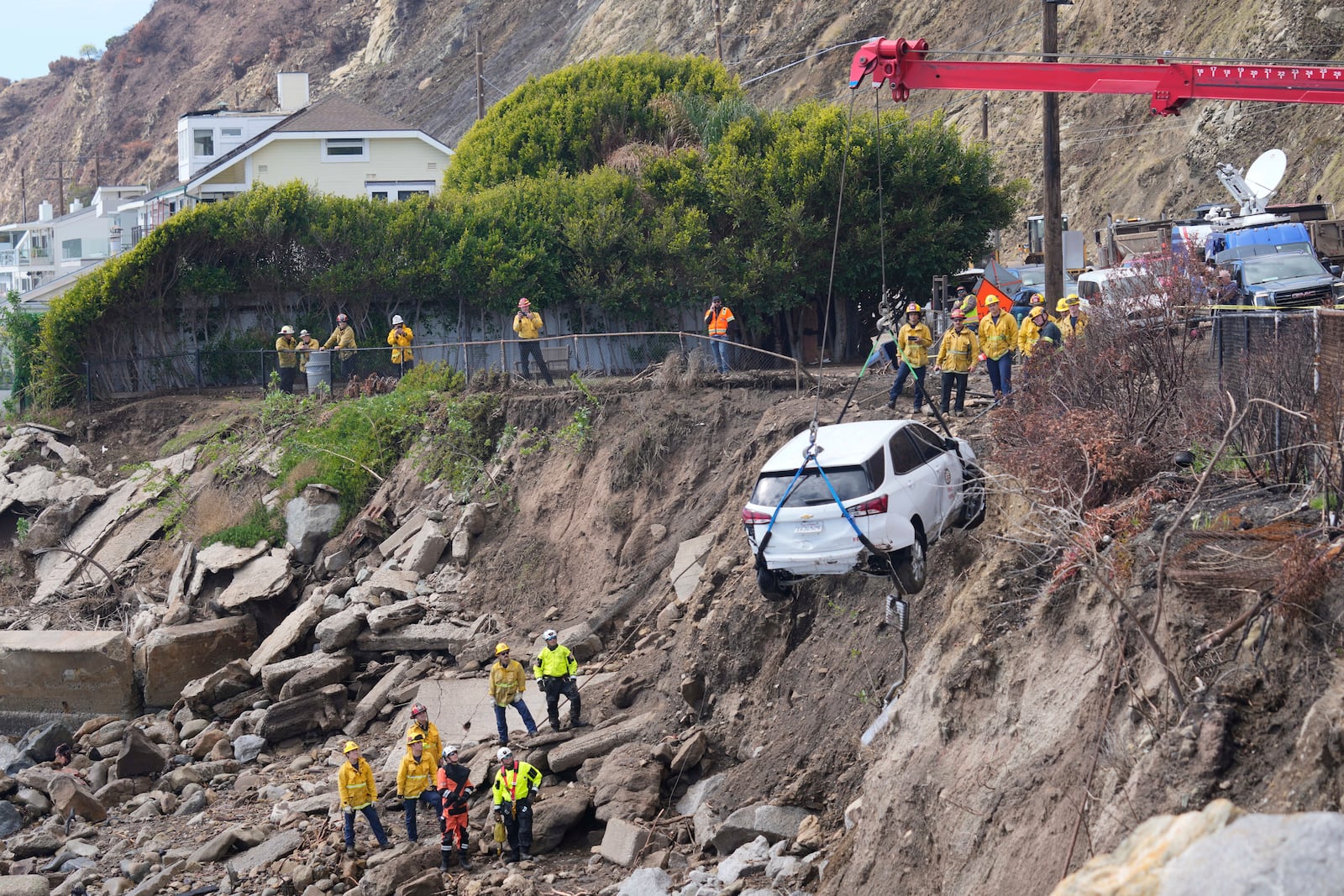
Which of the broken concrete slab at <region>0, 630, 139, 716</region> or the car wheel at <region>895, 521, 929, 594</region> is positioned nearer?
the car wheel at <region>895, 521, 929, 594</region>

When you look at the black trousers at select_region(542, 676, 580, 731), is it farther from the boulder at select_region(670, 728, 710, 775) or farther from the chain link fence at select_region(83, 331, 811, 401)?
the chain link fence at select_region(83, 331, 811, 401)

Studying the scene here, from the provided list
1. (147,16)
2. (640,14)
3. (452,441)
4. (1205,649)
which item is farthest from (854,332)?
(147,16)

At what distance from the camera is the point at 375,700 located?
1972 centimetres

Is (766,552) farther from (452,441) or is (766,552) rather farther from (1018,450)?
(452,441)

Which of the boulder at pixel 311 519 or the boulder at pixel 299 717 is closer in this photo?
the boulder at pixel 299 717

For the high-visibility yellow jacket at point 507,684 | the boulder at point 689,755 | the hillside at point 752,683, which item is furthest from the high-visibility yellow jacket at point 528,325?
the boulder at point 689,755

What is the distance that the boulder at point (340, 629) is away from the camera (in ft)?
68.8

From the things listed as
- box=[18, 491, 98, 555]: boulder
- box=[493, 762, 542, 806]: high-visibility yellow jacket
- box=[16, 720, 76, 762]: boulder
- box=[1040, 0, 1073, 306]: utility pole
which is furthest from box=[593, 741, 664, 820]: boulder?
box=[18, 491, 98, 555]: boulder

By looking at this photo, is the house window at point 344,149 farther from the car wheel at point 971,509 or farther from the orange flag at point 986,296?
the car wheel at point 971,509

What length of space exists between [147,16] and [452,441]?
95.8m

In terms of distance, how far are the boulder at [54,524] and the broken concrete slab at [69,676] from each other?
216 inches

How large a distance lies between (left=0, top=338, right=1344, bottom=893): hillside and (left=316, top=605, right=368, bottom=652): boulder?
0.08 metres

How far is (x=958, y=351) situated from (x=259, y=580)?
13.1 metres

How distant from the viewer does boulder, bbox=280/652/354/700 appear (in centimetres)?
2008
